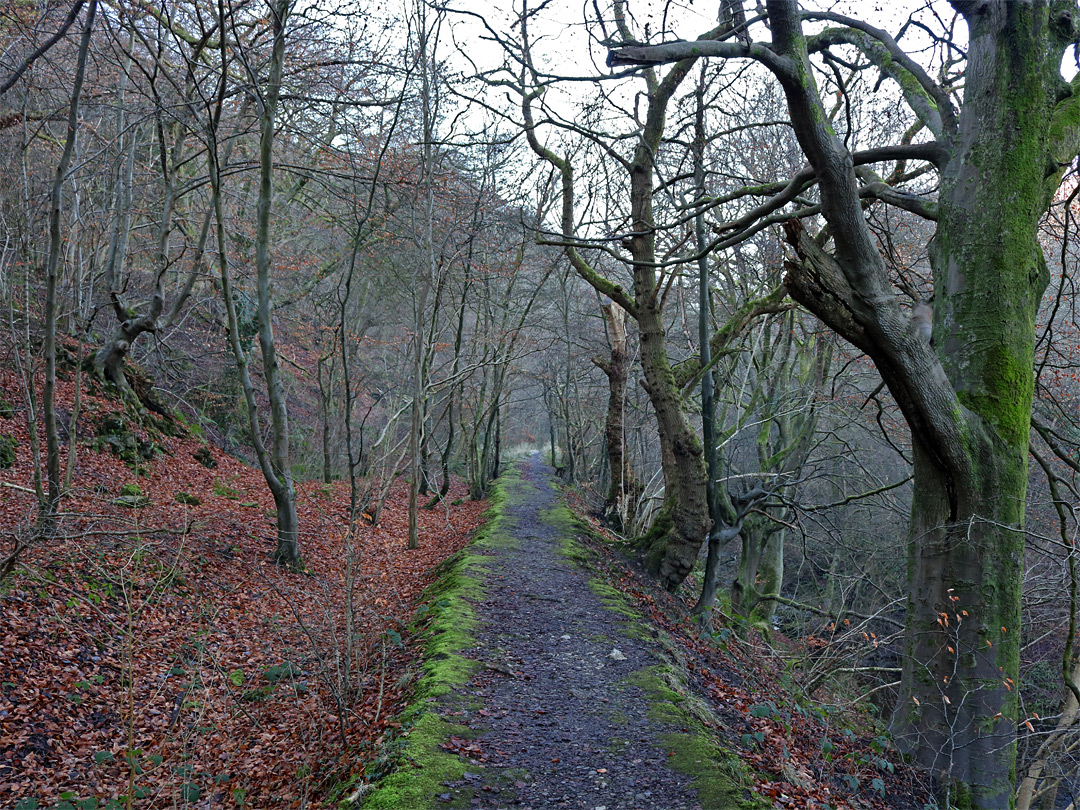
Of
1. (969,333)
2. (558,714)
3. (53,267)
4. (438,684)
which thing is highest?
(53,267)

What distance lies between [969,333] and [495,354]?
1415 cm

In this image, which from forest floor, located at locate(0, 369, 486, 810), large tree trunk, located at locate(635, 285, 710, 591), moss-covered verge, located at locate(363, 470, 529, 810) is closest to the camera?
moss-covered verge, located at locate(363, 470, 529, 810)

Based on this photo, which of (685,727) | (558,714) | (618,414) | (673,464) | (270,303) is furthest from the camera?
(618,414)

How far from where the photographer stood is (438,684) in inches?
190

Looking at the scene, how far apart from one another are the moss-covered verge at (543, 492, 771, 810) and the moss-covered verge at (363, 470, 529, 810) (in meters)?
1.32

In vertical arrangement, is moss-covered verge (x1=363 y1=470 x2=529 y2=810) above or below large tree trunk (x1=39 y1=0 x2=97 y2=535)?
below

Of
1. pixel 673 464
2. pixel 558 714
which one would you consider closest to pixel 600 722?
pixel 558 714

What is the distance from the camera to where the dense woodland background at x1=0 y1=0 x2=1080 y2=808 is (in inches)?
182

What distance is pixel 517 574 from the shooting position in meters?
8.62

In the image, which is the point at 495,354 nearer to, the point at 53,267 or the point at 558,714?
the point at 53,267

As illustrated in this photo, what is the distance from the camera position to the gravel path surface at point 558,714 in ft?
12.0

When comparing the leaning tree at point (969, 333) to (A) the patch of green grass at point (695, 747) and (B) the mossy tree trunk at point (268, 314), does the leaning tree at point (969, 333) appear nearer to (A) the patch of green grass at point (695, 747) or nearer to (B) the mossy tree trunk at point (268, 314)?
A: (A) the patch of green grass at point (695, 747)

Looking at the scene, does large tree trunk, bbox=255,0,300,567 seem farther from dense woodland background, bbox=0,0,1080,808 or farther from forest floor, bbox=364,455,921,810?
forest floor, bbox=364,455,921,810

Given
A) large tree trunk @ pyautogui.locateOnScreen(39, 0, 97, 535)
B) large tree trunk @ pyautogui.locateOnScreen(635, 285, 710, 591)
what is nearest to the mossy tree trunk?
large tree trunk @ pyautogui.locateOnScreen(39, 0, 97, 535)
